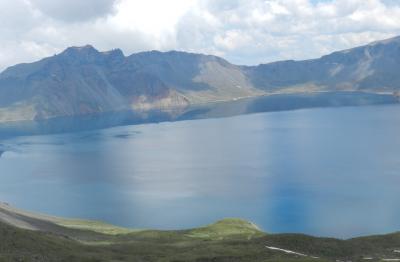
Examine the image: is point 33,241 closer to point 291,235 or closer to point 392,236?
point 291,235

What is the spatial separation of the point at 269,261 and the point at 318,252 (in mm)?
17401

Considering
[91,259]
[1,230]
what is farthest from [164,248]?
[1,230]

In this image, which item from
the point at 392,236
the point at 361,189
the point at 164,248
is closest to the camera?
the point at 164,248

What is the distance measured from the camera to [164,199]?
18112 centimetres

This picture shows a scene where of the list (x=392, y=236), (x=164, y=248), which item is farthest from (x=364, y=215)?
(x=164, y=248)

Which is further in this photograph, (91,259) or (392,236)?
(392,236)

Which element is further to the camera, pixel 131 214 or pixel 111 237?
pixel 131 214

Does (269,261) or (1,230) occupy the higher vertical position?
(1,230)

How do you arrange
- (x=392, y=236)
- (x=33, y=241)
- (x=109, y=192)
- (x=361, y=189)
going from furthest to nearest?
(x=109, y=192), (x=361, y=189), (x=392, y=236), (x=33, y=241)

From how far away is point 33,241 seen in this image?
2874 inches

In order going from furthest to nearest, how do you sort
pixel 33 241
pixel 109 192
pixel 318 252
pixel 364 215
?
1. pixel 109 192
2. pixel 364 215
3. pixel 318 252
4. pixel 33 241

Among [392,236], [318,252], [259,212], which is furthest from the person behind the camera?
[259,212]

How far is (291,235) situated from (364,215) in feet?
243

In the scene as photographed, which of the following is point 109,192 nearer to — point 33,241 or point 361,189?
point 361,189
